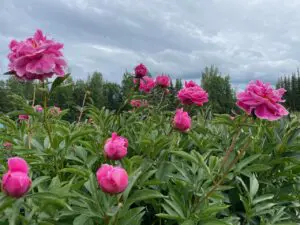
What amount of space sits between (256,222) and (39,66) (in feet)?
3.61

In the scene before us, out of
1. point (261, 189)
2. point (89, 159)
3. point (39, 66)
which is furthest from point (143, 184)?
point (261, 189)

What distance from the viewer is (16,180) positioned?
3.22ft

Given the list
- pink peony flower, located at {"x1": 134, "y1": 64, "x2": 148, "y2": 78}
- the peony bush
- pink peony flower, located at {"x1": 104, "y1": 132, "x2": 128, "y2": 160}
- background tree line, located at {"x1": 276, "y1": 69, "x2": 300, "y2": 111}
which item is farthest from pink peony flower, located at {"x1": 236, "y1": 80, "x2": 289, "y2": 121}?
background tree line, located at {"x1": 276, "y1": 69, "x2": 300, "y2": 111}

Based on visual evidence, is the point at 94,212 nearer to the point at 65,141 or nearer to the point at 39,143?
the point at 65,141

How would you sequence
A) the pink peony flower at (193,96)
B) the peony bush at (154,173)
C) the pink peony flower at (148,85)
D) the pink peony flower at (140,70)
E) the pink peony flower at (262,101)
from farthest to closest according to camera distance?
the pink peony flower at (148,85) < the pink peony flower at (140,70) < the pink peony flower at (193,96) < the pink peony flower at (262,101) < the peony bush at (154,173)

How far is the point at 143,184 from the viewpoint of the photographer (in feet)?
4.49

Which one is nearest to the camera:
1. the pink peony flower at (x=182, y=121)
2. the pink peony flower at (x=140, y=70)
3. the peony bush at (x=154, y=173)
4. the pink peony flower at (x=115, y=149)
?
the peony bush at (x=154, y=173)

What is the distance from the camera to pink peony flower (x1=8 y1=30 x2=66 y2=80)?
1425 millimetres

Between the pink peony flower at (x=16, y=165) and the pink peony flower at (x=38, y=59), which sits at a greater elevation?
the pink peony flower at (x=38, y=59)

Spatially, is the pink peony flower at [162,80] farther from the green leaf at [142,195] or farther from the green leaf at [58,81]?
the green leaf at [142,195]

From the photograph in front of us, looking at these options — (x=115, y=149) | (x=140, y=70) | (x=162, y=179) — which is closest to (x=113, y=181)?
(x=115, y=149)

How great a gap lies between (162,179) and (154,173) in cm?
8

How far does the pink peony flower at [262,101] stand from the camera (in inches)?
57.1

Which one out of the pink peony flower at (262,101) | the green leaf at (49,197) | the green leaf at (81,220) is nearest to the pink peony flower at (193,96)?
the pink peony flower at (262,101)
